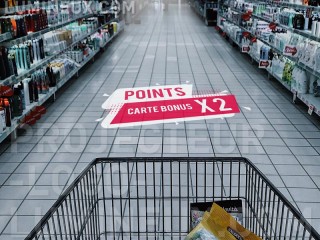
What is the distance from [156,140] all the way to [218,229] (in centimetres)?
351

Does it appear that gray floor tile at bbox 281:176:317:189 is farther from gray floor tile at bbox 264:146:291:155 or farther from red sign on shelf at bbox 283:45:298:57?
red sign on shelf at bbox 283:45:298:57

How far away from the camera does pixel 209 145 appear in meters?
4.95

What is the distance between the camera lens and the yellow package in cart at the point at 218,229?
1607mm

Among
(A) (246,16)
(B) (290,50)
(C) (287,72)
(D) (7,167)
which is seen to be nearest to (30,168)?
(D) (7,167)

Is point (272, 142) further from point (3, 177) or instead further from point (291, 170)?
point (3, 177)

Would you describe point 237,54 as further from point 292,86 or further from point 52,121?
point 52,121

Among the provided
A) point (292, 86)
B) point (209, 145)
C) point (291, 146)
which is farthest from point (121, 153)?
point (292, 86)

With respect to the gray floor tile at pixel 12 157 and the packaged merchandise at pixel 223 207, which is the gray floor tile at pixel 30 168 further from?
the packaged merchandise at pixel 223 207

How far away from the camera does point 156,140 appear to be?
16.8ft

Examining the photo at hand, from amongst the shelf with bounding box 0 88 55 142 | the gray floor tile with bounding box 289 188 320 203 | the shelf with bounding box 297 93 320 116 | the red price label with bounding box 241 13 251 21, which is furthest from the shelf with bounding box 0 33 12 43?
the red price label with bounding box 241 13 251 21

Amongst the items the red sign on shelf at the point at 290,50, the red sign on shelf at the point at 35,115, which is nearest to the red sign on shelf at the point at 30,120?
the red sign on shelf at the point at 35,115

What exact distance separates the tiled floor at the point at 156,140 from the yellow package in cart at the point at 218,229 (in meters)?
1.82

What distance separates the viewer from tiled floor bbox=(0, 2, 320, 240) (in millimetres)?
3764

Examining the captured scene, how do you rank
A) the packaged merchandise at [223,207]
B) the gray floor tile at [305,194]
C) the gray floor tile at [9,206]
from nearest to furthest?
1. the packaged merchandise at [223,207]
2. the gray floor tile at [9,206]
3. the gray floor tile at [305,194]
